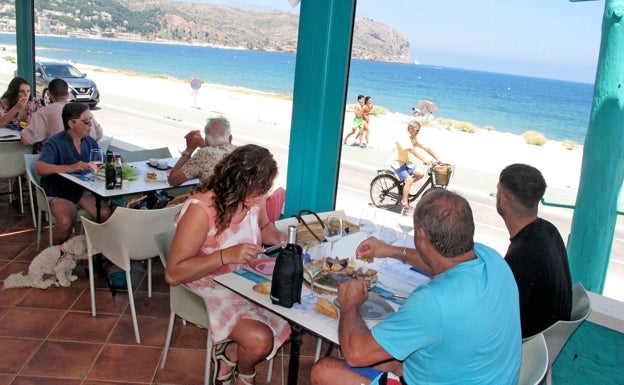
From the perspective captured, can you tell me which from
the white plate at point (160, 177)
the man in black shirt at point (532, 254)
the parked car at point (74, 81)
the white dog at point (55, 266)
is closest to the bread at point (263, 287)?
the man in black shirt at point (532, 254)

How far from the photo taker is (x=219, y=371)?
2.49 m

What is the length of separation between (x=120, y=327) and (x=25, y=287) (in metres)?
0.94

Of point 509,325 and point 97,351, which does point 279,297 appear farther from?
point 97,351

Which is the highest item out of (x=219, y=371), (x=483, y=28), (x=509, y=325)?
(x=483, y=28)

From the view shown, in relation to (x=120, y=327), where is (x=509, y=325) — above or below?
above

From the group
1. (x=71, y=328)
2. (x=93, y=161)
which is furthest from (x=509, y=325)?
(x=93, y=161)

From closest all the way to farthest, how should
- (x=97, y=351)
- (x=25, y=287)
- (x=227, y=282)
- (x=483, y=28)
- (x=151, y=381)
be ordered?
1. (x=227, y=282)
2. (x=151, y=381)
3. (x=97, y=351)
4. (x=25, y=287)
5. (x=483, y=28)

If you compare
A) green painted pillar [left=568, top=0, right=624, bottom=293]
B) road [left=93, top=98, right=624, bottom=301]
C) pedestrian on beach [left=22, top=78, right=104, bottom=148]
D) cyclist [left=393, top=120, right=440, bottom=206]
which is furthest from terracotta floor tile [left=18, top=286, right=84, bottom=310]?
cyclist [left=393, top=120, right=440, bottom=206]

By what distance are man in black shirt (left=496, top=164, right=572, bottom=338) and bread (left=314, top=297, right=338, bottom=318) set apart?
0.71m

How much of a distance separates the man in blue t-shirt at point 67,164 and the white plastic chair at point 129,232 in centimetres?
88

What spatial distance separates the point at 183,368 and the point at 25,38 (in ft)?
20.1

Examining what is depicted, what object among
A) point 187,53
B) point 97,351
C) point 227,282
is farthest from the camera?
point 187,53

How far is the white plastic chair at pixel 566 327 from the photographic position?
1.88 meters

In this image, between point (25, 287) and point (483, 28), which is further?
point (483, 28)
